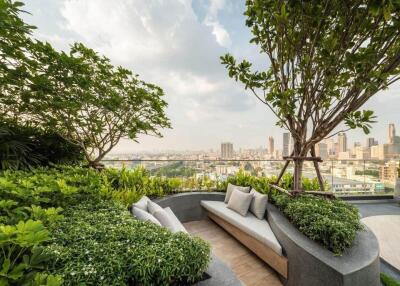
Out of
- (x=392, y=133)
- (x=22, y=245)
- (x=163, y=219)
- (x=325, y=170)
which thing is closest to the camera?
(x=22, y=245)

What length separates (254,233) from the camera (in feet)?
8.58

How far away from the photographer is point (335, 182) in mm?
5688

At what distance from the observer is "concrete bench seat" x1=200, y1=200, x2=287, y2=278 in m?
2.28

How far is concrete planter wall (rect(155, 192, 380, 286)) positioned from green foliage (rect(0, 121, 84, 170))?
3659 millimetres

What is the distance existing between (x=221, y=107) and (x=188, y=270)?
8404 millimetres

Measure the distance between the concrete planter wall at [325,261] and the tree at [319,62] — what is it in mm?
988

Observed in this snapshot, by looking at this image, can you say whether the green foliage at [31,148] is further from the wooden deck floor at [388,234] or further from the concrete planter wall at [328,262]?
the wooden deck floor at [388,234]

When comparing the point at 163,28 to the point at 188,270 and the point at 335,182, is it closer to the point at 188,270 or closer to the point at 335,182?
the point at 188,270

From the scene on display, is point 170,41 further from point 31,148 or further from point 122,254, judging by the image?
point 122,254

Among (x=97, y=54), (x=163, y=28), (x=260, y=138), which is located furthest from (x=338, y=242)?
(x=260, y=138)

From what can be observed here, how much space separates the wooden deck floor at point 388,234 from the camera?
2.75 meters

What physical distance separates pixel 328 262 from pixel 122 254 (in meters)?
1.85

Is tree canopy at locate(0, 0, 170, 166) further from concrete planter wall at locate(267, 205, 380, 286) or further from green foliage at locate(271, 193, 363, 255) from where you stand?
concrete planter wall at locate(267, 205, 380, 286)

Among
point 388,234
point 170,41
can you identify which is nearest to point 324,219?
point 388,234
